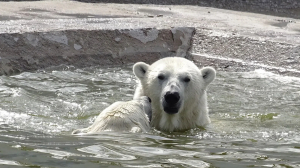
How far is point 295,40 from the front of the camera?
733 cm

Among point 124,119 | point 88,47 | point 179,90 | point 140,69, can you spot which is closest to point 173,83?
point 179,90

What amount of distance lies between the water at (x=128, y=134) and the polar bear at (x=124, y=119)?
12cm

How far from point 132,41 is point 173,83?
3125 mm

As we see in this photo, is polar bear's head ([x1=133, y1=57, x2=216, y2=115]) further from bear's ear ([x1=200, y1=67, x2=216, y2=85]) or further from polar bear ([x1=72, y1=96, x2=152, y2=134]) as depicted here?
polar bear ([x1=72, y1=96, x2=152, y2=134])

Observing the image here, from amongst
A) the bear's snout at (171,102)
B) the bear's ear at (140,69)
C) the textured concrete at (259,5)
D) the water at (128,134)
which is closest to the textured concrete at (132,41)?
the water at (128,134)

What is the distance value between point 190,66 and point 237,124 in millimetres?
693

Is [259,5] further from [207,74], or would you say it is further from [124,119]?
[124,119]

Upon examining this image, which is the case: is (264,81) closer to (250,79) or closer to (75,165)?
(250,79)

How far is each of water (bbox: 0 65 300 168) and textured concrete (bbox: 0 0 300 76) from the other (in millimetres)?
231

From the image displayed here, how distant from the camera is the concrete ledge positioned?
6508 mm

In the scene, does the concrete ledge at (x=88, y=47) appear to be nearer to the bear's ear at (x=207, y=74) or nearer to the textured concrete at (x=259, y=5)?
the bear's ear at (x=207, y=74)

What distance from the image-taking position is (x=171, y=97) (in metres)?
4.28

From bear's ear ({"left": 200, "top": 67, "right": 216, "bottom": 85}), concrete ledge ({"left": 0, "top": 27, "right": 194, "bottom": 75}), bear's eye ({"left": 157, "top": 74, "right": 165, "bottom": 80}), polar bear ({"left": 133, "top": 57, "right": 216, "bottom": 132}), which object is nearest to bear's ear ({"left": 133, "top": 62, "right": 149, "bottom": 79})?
polar bear ({"left": 133, "top": 57, "right": 216, "bottom": 132})

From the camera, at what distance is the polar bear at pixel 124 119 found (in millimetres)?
3805
